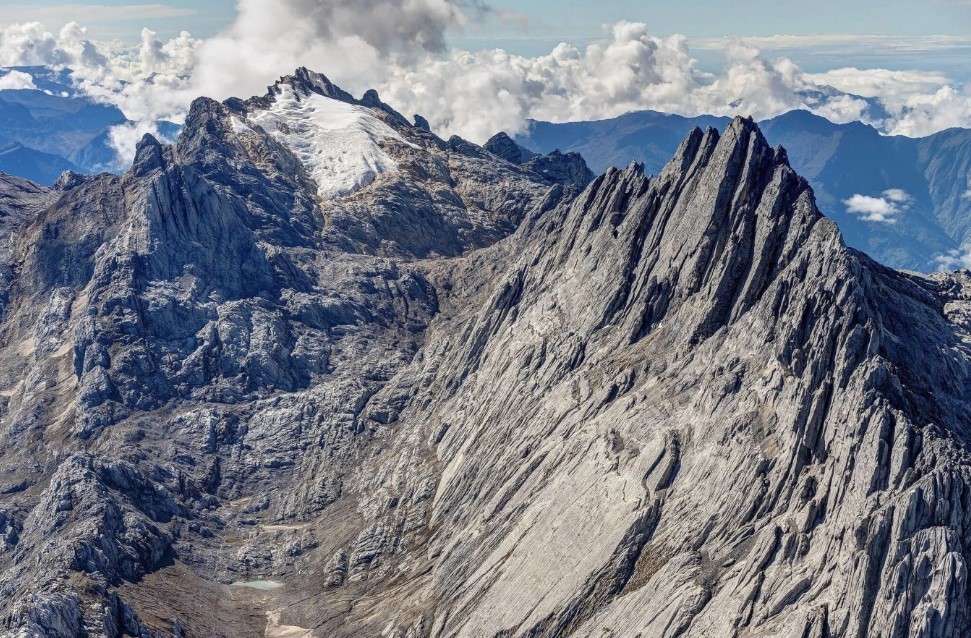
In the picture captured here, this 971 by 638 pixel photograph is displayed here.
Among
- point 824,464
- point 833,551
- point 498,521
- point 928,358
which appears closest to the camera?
point 833,551

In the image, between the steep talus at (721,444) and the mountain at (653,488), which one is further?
the mountain at (653,488)

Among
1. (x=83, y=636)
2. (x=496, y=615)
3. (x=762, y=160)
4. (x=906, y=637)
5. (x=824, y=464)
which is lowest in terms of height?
(x=83, y=636)

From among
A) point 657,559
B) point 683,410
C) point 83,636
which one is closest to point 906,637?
point 657,559

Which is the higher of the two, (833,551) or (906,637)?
(833,551)

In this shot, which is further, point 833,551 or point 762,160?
point 762,160

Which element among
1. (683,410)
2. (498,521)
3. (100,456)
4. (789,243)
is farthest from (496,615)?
(100,456)

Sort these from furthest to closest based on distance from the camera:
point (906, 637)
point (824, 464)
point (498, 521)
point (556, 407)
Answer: point (556, 407)
point (498, 521)
point (824, 464)
point (906, 637)

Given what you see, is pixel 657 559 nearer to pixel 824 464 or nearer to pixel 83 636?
pixel 824 464

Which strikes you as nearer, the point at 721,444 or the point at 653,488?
the point at 721,444

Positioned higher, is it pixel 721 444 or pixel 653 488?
pixel 721 444

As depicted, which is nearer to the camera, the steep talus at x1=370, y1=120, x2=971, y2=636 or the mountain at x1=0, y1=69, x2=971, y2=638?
the steep talus at x1=370, y1=120, x2=971, y2=636
